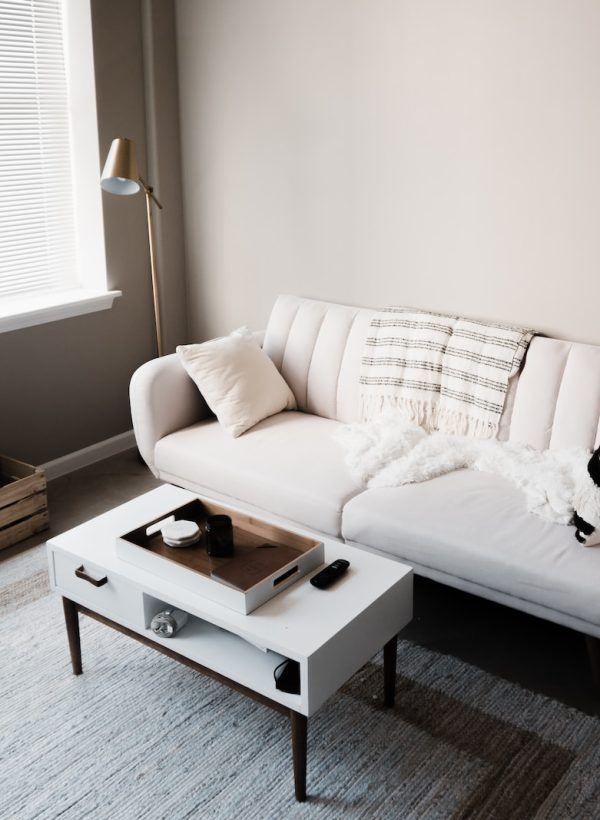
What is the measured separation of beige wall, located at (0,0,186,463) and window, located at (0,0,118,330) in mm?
71

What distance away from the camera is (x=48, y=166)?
368cm

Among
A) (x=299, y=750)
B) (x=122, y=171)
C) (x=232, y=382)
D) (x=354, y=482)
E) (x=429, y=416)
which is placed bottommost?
(x=299, y=750)

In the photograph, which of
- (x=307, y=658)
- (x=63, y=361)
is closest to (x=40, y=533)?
(x=63, y=361)

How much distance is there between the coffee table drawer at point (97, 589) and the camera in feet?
7.34

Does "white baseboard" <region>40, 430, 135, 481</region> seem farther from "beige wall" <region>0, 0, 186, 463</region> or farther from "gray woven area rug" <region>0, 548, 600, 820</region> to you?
"gray woven area rug" <region>0, 548, 600, 820</region>

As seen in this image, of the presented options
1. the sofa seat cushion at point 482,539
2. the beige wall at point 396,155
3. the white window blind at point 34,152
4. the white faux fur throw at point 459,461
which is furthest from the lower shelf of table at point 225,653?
A: the white window blind at point 34,152

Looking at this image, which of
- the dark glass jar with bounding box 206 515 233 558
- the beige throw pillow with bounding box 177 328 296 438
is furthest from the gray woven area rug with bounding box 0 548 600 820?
the beige throw pillow with bounding box 177 328 296 438

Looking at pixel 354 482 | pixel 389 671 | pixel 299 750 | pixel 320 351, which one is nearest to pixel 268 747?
pixel 299 750

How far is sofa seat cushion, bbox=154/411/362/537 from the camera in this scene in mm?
2797

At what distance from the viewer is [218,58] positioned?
147 inches

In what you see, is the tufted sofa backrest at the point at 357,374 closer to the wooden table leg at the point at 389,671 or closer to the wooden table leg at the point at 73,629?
the wooden table leg at the point at 389,671

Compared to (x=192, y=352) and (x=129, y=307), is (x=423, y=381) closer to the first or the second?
(x=192, y=352)

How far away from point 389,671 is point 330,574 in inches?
13.9

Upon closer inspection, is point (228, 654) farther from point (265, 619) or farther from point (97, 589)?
point (97, 589)
